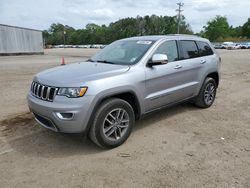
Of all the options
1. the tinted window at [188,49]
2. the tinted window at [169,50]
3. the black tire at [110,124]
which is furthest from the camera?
the tinted window at [188,49]

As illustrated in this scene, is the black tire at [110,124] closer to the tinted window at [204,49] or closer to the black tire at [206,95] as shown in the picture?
the black tire at [206,95]

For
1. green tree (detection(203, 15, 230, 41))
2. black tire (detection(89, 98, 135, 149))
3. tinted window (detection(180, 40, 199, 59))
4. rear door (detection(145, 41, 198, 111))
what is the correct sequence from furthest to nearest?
green tree (detection(203, 15, 230, 41)), tinted window (detection(180, 40, 199, 59)), rear door (detection(145, 41, 198, 111)), black tire (detection(89, 98, 135, 149))

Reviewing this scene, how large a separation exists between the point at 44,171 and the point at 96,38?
118508 mm

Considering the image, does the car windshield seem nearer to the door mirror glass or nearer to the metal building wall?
the door mirror glass

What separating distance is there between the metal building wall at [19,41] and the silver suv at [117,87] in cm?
2975

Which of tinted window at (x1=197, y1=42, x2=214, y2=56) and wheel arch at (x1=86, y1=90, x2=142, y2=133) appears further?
tinted window at (x1=197, y1=42, x2=214, y2=56)

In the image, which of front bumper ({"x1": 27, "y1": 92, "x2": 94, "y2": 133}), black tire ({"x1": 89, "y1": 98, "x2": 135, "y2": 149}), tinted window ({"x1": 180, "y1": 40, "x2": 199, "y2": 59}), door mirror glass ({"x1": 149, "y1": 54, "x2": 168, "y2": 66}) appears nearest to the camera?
front bumper ({"x1": 27, "y1": 92, "x2": 94, "y2": 133})

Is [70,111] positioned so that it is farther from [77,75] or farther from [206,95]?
[206,95]

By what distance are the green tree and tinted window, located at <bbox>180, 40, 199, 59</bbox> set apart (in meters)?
84.9

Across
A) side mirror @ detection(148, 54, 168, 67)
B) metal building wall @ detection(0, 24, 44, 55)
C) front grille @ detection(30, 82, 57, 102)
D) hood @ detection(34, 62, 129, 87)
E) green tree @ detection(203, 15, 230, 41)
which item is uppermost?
green tree @ detection(203, 15, 230, 41)

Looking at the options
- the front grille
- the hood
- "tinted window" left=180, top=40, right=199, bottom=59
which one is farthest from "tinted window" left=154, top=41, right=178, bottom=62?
the front grille

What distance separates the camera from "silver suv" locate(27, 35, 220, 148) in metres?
3.34

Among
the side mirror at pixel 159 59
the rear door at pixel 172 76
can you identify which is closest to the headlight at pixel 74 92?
the rear door at pixel 172 76

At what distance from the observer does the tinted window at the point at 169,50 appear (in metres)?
4.43
